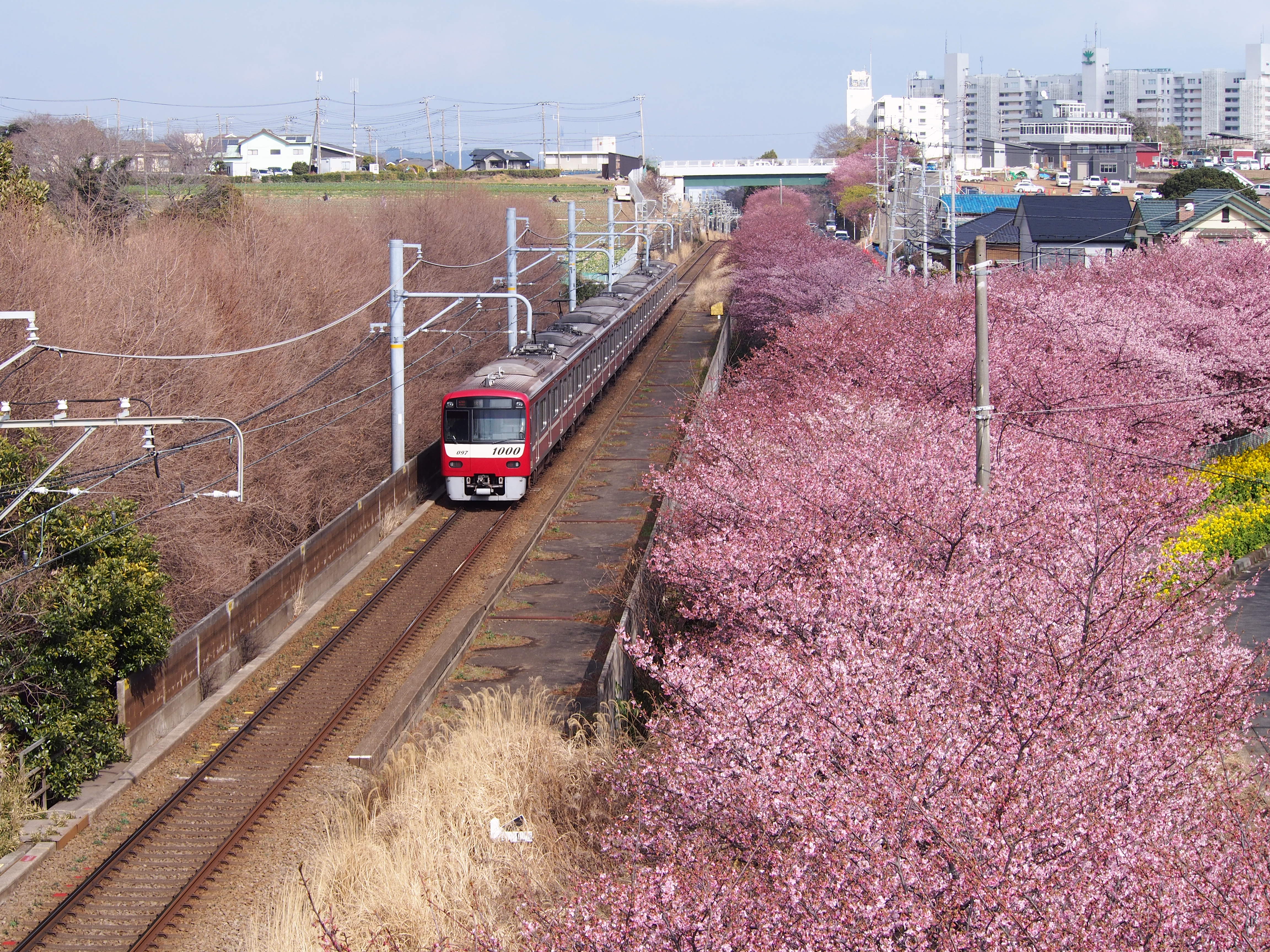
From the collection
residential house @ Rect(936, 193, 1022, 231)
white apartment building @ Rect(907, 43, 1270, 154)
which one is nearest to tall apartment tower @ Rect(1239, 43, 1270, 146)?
white apartment building @ Rect(907, 43, 1270, 154)

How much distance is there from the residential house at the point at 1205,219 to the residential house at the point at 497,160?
71.0 metres

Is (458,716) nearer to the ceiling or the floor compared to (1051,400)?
nearer to the floor

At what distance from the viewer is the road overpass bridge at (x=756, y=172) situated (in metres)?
83.2

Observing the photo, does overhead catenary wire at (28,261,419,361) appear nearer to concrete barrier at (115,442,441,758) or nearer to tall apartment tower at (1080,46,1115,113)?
concrete barrier at (115,442,441,758)

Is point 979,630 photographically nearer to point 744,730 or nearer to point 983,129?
point 744,730

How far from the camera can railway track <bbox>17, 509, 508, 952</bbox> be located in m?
9.54

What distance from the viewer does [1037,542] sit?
10.3 meters

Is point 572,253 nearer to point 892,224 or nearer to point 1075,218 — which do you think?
point 892,224

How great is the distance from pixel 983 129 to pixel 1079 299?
18436 cm

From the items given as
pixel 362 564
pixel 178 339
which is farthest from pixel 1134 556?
pixel 178 339

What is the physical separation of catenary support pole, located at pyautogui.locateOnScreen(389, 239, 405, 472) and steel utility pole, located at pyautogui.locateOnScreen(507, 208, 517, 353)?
4464 mm

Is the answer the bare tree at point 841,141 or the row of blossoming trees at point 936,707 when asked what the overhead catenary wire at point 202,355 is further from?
the bare tree at point 841,141

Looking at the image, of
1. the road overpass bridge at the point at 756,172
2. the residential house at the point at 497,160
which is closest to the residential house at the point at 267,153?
the residential house at the point at 497,160

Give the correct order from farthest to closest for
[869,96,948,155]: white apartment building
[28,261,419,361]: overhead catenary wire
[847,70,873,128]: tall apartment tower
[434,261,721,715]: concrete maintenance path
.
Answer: [847,70,873,128]: tall apartment tower
[869,96,948,155]: white apartment building
[434,261,721,715]: concrete maintenance path
[28,261,419,361]: overhead catenary wire
